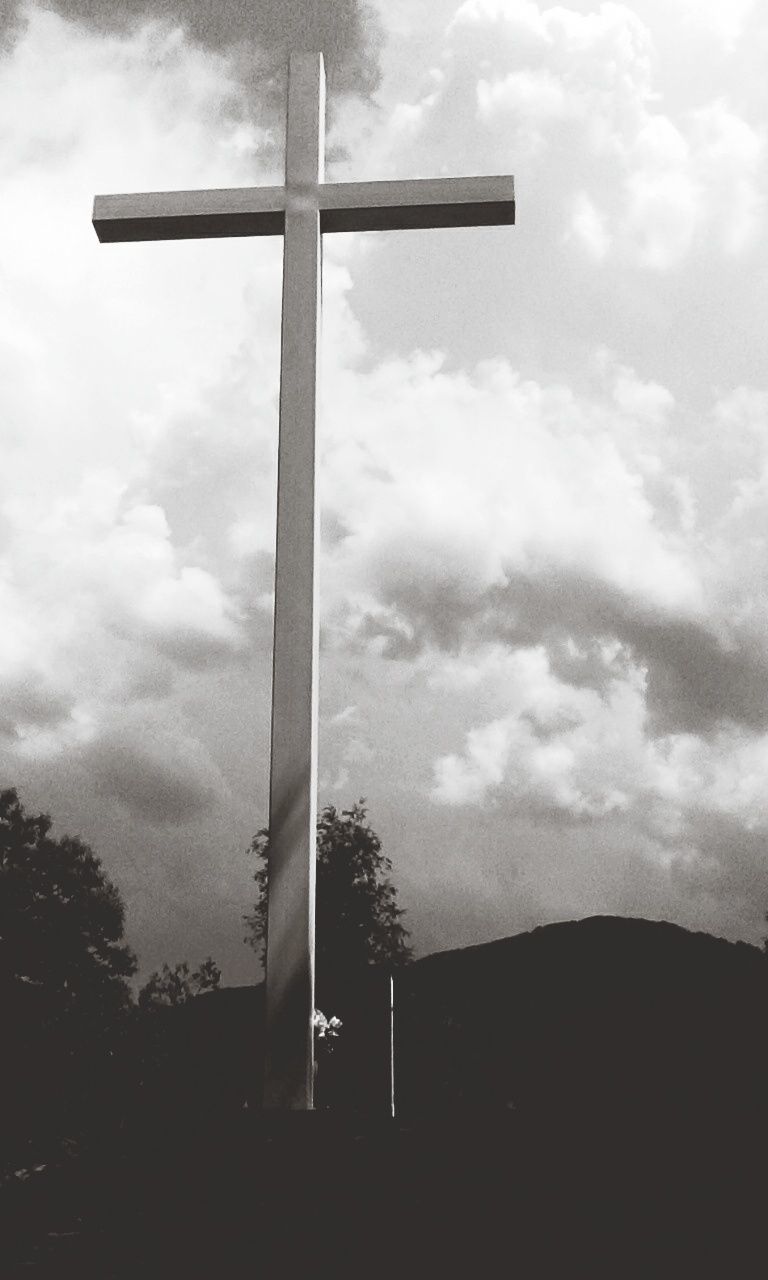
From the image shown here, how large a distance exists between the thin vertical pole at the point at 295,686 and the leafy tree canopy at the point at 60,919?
24.2 m

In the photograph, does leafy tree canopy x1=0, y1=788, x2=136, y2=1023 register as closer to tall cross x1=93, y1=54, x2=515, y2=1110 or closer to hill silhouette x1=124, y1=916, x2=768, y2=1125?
hill silhouette x1=124, y1=916, x2=768, y2=1125

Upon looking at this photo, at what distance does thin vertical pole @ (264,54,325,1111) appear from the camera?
10.5ft

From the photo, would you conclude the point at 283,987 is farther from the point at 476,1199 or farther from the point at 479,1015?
the point at 479,1015

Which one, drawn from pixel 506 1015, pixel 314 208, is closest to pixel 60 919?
pixel 506 1015

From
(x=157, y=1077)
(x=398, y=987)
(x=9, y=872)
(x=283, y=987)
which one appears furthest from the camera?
(x=9, y=872)

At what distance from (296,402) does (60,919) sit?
84.6 feet

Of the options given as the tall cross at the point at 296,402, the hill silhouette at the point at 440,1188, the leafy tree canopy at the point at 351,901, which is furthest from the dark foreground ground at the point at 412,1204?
the leafy tree canopy at the point at 351,901

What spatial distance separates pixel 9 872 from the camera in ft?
85.5

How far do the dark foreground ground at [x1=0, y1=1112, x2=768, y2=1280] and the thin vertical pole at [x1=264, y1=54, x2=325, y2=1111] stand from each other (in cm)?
67

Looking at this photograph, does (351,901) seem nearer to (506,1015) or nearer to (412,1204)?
(506,1015)

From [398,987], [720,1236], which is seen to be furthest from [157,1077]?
[720,1236]

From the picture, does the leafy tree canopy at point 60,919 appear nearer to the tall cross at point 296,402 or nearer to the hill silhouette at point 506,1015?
the hill silhouette at point 506,1015

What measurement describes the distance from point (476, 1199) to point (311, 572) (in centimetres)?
202

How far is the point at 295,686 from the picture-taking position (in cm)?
348
